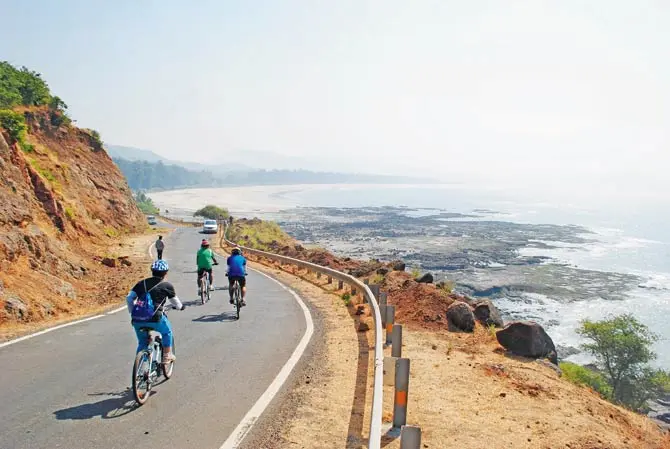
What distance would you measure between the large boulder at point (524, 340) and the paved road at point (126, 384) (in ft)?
15.5

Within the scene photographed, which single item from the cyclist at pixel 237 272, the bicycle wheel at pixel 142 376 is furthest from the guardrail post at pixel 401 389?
the cyclist at pixel 237 272

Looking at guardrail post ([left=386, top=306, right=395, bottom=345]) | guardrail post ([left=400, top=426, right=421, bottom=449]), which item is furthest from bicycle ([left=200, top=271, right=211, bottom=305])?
guardrail post ([left=400, top=426, right=421, bottom=449])

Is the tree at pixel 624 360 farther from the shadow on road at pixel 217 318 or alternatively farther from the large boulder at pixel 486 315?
the shadow on road at pixel 217 318

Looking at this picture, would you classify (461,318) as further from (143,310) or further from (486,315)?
(143,310)

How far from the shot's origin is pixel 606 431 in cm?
726

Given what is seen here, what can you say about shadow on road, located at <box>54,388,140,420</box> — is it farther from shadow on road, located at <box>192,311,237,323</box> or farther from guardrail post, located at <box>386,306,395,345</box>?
shadow on road, located at <box>192,311,237,323</box>

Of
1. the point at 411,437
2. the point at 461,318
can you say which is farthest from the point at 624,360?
the point at 411,437

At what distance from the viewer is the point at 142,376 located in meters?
6.96

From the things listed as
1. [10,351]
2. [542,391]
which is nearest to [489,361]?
[542,391]

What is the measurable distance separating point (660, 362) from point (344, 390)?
4908cm

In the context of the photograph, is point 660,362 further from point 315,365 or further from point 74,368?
point 74,368

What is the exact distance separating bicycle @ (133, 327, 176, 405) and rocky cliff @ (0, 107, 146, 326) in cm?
621

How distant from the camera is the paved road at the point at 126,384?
19.3 ft

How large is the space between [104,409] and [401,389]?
396 cm
